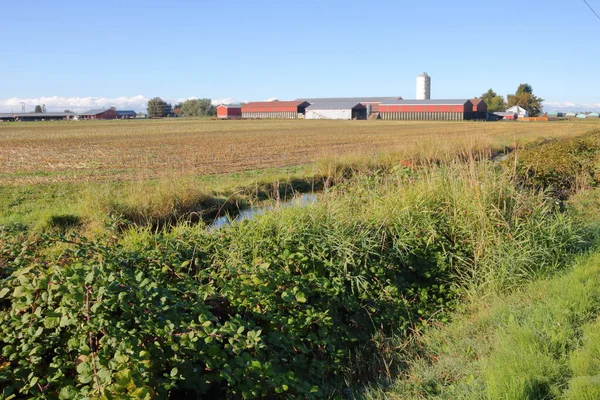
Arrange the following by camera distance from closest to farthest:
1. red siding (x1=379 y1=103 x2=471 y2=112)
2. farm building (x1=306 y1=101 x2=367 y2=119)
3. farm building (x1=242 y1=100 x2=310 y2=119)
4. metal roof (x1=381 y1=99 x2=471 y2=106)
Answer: red siding (x1=379 y1=103 x2=471 y2=112) < metal roof (x1=381 y1=99 x2=471 y2=106) < farm building (x1=306 y1=101 x2=367 y2=119) < farm building (x1=242 y1=100 x2=310 y2=119)

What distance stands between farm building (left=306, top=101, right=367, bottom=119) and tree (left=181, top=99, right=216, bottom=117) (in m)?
49.5

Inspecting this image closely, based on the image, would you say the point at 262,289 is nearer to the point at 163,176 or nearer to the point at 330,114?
the point at 163,176

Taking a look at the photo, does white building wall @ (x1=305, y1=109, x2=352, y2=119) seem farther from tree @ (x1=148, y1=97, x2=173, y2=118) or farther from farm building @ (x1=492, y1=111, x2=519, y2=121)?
tree @ (x1=148, y1=97, x2=173, y2=118)

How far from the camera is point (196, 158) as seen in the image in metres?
27.2

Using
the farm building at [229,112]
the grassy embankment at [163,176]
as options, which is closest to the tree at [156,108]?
the farm building at [229,112]

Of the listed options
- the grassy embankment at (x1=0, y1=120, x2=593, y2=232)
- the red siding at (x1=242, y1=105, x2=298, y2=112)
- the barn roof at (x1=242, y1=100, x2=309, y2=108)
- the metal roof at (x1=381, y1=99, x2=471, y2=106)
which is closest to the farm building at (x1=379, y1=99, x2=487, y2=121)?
the metal roof at (x1=381, y1=99, x2=471, y2=106)

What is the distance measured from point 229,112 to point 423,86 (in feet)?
184

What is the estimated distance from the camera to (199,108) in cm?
16725

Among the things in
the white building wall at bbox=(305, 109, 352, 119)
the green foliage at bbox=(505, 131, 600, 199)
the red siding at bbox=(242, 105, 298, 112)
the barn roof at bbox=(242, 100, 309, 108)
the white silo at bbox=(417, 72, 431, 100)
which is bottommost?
the green foliage at bbox=(505, 131, 600, 199)

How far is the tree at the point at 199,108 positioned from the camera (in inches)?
6519

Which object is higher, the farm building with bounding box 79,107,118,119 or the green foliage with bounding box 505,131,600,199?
the farm building with bounding box 79,107,118,119

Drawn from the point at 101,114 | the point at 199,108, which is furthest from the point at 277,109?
the point at 101,114

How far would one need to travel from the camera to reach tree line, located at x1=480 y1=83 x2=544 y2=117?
468 feet

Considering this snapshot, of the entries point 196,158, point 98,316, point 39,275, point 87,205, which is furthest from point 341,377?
point 196,158
